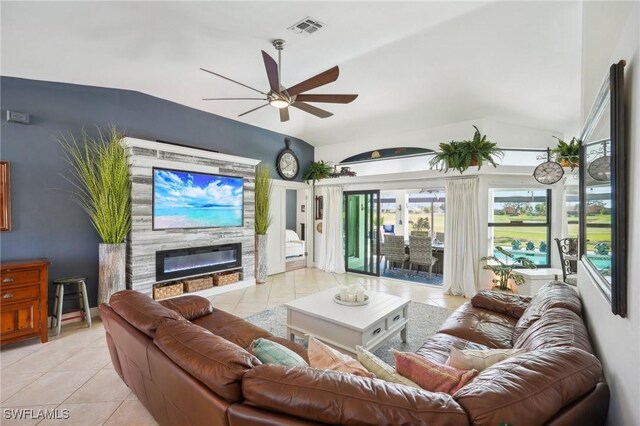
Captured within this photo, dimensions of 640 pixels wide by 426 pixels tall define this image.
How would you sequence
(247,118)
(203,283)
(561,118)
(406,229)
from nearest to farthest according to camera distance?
(561,118)
(203,283)
(247,118)
(406,229)

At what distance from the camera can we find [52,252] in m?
3.72

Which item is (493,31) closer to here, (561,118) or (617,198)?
(561,118)

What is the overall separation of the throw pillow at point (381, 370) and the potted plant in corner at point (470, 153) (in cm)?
433

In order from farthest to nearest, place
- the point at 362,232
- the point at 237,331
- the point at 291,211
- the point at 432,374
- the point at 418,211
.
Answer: the point at 418,211, the point at 291,211, the point at 362,232, the point at 237,331, the point at 432,374

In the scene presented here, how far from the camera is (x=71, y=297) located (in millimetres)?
3840

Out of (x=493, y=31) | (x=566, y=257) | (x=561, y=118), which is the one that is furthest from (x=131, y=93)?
(x=566, y=257)

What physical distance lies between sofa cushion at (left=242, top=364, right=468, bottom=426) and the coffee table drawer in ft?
4.95

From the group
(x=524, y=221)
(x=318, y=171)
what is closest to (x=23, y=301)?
(x=318, y=171)

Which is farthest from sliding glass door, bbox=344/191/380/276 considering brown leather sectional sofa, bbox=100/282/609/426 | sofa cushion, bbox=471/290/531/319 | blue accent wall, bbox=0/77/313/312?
brown leather sectional sofa, bbox=100/282/609/426

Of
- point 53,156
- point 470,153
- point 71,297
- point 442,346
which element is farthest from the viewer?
point 470,153

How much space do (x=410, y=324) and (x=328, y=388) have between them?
10.2 ft

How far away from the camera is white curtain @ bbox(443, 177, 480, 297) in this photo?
4953 millimetres

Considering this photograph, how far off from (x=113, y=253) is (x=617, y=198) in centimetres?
483

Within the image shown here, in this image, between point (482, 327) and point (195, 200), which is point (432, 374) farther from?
point (195, 200)
